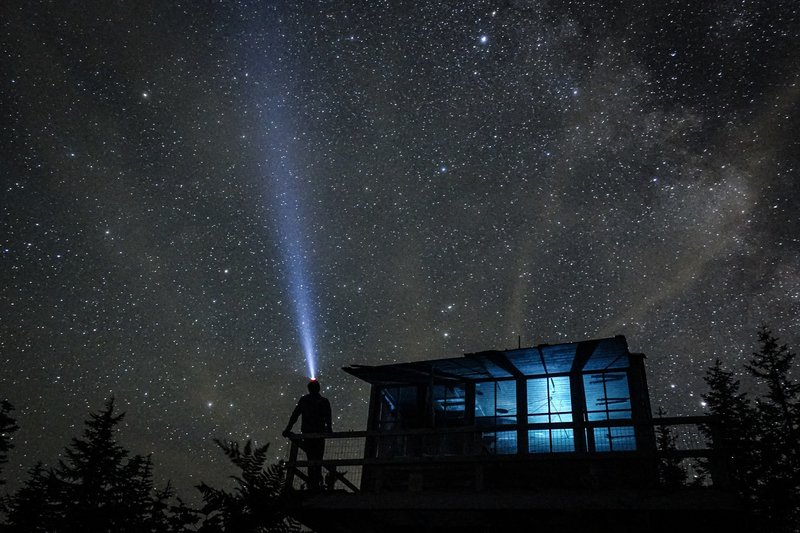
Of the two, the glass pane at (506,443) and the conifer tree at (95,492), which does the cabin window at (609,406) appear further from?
the conifer tree at (95,492)

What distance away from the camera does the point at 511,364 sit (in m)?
13.5

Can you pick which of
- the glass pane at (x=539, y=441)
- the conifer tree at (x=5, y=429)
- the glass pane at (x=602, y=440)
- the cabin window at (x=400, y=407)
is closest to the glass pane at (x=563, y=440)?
the glass pane at (x=539, y=441)

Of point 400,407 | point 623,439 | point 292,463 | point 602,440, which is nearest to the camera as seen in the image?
point 292,463

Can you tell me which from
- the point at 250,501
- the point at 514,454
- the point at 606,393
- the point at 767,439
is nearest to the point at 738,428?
the point at 767,439

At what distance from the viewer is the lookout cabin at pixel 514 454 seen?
25.7ft

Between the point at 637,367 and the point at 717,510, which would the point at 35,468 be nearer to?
the point at 637,367

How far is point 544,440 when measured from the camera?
13.7 meters

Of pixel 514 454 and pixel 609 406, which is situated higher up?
pixel 609 406

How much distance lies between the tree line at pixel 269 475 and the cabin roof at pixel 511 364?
2.68 m

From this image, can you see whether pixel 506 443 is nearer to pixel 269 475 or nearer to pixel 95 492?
pixel 269 475

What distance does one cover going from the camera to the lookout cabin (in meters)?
7.83

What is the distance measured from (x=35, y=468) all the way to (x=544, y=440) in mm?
20701

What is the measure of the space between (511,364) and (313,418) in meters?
5.11

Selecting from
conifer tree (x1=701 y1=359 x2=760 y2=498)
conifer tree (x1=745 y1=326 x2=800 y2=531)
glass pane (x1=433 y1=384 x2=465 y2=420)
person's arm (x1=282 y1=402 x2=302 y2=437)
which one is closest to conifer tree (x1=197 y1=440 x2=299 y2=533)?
person's arm (x1=282 y1=402 x2=302 y2=437)
